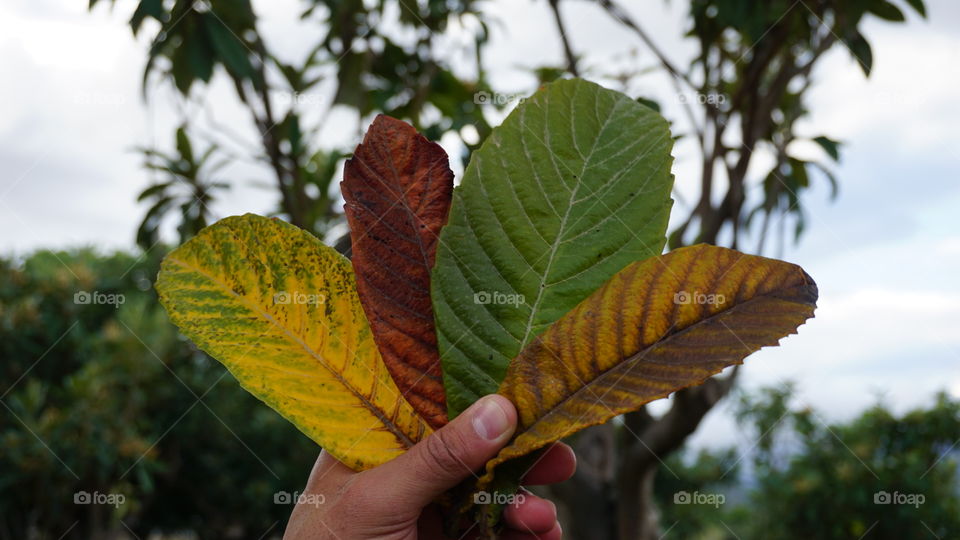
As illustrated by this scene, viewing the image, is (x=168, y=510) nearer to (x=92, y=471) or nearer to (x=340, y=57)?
(x=92, y=471)

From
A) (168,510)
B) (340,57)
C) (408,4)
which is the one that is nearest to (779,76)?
(408,4)

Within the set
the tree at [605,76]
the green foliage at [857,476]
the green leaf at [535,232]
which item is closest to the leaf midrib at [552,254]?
the green leaf at [535,232]

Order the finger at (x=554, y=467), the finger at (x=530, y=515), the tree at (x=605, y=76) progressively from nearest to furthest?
the finger at (x=530, y=515)
the finger at (x=554, y=467)
the tree at (x=605, y=76)

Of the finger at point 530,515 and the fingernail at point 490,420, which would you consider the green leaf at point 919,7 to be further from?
the fingernail at point 490,420

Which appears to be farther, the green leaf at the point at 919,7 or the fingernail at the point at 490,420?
the green leaf at the point at 919,7

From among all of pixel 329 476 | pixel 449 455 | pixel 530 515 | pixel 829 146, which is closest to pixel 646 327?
pixel 449 455

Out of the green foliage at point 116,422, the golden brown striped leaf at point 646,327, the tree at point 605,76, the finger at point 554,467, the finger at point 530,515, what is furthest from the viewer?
the green foliage at point 116,422

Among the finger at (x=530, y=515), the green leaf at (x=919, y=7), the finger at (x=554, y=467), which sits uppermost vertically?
the green leaf at (x=919, y=7)
